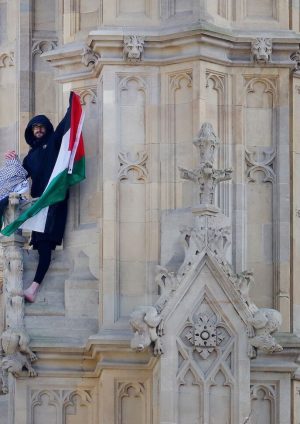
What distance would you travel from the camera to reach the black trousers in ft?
128

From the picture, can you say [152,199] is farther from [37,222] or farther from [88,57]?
[88,57]

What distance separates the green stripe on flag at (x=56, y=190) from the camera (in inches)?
1540

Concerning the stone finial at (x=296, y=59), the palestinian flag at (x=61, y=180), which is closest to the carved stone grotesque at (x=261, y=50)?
the stone finial at (x=296, y=59)

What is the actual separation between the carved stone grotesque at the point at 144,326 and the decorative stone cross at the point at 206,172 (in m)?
1.43

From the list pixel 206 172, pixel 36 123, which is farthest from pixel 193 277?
pixel 36 123

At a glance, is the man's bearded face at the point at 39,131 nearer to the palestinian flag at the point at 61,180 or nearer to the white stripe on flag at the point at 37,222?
the palestinian flag at the point at 61,180

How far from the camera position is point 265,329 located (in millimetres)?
37469

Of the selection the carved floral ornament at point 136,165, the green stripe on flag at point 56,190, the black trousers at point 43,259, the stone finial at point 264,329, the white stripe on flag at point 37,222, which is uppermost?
the carved floral ornament at point 136,165

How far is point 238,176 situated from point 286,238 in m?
0.93

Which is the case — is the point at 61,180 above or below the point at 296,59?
below

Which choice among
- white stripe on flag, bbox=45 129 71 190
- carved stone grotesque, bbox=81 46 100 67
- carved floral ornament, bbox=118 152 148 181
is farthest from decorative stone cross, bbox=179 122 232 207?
carved stone grotesque, bbox=81 46 100 67

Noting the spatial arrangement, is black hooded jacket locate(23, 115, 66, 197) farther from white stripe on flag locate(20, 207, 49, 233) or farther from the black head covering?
white stripe on flag locate(20, 207, 49, 233)

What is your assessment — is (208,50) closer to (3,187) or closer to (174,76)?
(174,76)

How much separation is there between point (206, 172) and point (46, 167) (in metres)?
2.69
